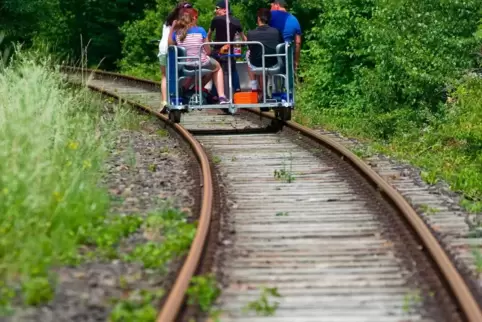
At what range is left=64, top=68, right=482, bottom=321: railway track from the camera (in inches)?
292

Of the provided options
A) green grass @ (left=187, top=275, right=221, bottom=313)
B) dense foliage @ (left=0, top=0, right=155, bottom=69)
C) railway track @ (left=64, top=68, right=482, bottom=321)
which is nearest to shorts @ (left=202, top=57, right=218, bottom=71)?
railway track @ (left=64, top=68, right=482, bottom=321)

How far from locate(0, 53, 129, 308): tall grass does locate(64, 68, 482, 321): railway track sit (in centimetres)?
96

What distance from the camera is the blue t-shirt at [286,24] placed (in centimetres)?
1744

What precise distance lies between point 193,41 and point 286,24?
156cm

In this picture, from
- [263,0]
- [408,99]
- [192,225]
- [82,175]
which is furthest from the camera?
[263,0]

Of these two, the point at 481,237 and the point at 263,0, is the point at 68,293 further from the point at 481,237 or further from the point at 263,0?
the point at 263,0

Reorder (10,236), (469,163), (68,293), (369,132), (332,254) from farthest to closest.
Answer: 1. (369,132)
2. (469,163)
3. (332,254)
4. (10,236)
5. (68,293)

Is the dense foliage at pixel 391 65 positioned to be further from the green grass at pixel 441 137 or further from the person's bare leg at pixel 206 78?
the person's bare leg at pixel 206 78

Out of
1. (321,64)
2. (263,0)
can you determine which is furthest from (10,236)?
(263,0)

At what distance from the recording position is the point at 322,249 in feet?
29.7

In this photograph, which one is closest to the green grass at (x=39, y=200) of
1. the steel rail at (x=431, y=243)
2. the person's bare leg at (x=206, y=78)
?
the steel rail at (x=431, y=243)

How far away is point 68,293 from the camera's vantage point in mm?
7547

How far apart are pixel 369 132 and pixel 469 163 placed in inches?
151

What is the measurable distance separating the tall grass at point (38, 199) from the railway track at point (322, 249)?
3.14ft
